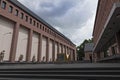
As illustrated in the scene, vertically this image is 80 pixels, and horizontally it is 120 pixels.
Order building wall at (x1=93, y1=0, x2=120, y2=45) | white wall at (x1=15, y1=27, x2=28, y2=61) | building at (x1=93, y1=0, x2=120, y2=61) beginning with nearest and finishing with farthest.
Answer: building at (x1=93, y1=0, x2=120, y2=61)
building wall at (x1=93, y1=0, x2=120, y2=45)
white wall at (x1=15, y1=27, x2=28, y2=61)

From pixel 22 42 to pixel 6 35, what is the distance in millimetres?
6690

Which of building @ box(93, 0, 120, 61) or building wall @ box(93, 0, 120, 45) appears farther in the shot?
building wall @ box(93, 0, 120, 45)

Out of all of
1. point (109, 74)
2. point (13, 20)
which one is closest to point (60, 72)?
point (109, 74)

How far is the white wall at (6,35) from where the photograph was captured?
1209 inches

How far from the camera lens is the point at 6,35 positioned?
32.0 metres

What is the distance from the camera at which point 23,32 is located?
129 ft

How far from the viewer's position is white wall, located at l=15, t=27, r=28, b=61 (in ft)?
119

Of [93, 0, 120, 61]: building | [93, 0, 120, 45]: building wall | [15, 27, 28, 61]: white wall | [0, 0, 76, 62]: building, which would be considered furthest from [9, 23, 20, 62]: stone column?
[93, 0, 120, 45]: building wall

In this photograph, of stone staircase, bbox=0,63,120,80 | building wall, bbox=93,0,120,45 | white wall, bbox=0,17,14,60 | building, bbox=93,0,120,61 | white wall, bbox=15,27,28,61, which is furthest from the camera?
white wall, bbox=15,27,28,61

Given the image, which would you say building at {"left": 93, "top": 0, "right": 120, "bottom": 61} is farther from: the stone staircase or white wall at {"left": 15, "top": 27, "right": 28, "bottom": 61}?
white wall at {"left": 15, "top": 27, "right": 28, "bottom": 61}

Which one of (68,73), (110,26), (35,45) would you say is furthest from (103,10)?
(68,73)

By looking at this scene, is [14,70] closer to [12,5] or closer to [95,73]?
[95,73]

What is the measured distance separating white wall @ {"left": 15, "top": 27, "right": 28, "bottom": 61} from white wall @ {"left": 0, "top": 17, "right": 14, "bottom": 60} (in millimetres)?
3512

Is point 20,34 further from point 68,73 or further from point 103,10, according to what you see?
point 68,73
